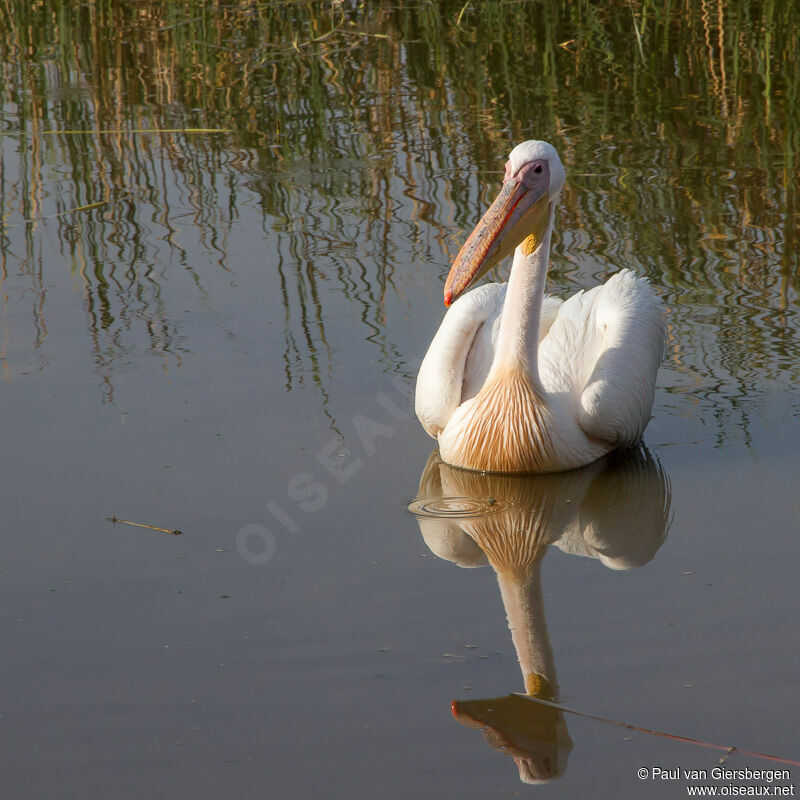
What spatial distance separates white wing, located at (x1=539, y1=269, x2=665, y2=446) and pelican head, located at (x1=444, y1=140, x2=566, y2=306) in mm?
508

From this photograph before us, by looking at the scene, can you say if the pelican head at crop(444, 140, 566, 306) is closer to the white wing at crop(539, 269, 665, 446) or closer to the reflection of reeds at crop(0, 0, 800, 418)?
the white wing at crop(539, 269, 665, 446)

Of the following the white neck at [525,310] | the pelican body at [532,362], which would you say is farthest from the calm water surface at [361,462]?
the white neck at [525,310]

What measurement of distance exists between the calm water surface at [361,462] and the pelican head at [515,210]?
76 cm

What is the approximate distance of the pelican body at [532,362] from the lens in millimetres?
4230

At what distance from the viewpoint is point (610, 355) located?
4430 millimetres

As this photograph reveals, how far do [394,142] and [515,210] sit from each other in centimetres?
349

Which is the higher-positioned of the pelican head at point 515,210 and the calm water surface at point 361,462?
the pelican head at point 515,210

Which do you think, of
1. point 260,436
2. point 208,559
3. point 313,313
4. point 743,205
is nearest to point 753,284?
point 743,205

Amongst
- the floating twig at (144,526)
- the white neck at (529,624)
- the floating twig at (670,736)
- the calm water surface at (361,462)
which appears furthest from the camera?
the floating twig at (144,526)

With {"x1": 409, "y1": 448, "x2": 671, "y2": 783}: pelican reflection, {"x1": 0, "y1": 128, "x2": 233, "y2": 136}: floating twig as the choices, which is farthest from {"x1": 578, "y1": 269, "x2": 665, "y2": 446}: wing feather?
{"x1": 0, "y1": 128, "x2": 233, "y2": 136}: floating twig

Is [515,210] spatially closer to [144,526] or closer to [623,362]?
[623,362]

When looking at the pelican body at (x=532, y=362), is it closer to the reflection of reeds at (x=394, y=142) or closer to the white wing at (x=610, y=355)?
the white wing at (x=610, y=355)

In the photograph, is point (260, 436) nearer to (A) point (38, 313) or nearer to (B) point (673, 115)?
(A) point (38, 313)

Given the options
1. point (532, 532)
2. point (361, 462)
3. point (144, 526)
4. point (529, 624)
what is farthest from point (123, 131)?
point (529, 624)
